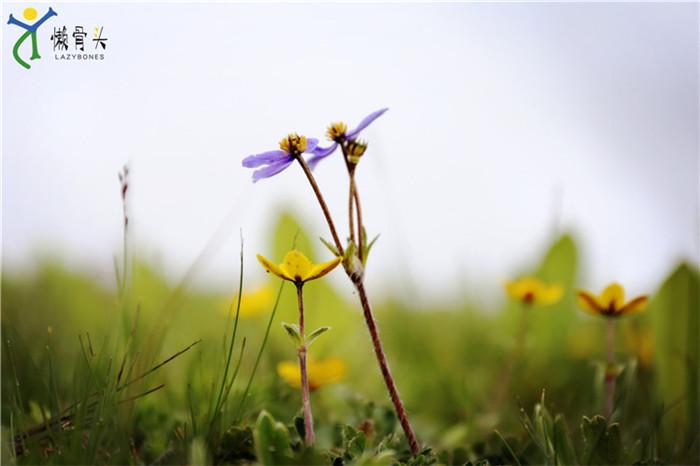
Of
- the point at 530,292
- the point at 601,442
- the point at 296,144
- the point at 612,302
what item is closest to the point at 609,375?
the point at 612,302

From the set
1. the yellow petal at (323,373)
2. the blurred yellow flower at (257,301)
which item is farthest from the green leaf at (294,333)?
the blurred yellow flower at (257,301)

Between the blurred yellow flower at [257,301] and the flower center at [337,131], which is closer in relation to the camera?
the flower center at [337,131]

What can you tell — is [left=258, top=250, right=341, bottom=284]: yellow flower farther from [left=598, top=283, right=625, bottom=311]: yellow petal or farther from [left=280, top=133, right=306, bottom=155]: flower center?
[left=598, top=283, right=625, bottom=311]: yellow petal

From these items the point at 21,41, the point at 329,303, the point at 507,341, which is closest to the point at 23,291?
the point at 329,303

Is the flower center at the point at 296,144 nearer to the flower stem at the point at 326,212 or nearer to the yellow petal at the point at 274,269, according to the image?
the flower stem at the point at 326,212

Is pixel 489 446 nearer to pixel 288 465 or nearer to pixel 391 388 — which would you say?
pixel 391 388

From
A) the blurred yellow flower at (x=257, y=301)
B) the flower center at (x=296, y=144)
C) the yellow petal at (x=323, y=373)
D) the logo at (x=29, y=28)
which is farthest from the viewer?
the blurred yellow flower at (x=257, y=301)

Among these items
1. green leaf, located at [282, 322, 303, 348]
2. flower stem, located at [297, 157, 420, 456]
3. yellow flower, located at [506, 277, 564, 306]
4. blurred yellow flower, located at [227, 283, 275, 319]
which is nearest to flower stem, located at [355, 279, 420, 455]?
flower stem, located at [297, 157, 420, 456]

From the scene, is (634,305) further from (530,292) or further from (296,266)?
(296,266)
